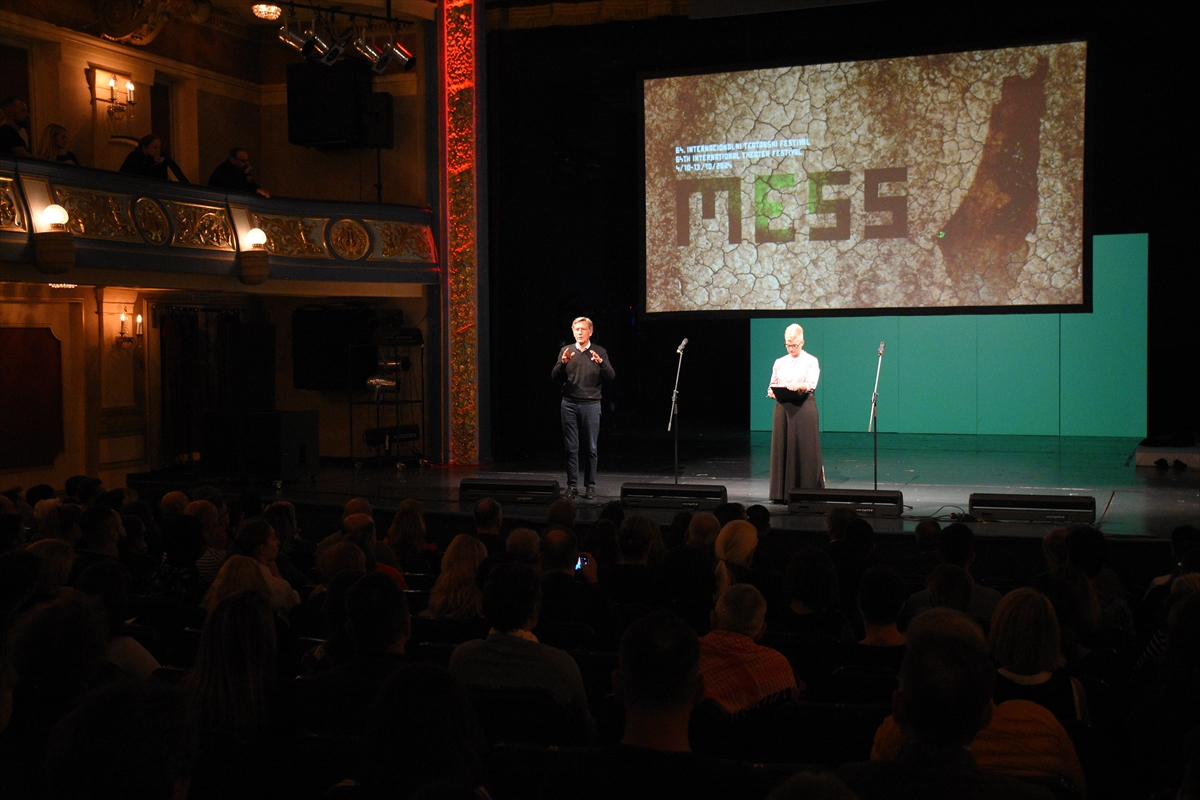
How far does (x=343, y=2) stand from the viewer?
1132cm

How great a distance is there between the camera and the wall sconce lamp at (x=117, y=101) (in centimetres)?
1102

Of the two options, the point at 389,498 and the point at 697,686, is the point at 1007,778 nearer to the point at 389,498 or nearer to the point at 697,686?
the point at 697,686

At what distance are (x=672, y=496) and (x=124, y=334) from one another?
266 inches

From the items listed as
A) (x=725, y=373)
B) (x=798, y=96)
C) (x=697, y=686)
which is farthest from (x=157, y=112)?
(x=697, y=686)

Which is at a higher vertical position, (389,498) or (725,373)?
(725,373)

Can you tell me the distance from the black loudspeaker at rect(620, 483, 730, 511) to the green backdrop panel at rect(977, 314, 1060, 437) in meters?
7.09

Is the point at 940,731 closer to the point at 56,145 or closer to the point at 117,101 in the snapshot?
the point at 56,145

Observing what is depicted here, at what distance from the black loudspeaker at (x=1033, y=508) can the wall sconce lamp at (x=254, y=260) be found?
22.8 ft

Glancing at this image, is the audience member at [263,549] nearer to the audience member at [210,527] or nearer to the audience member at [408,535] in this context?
the audience member at [210,527]

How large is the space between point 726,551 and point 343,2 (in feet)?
29.5

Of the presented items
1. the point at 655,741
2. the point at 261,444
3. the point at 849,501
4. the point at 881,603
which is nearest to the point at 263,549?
the point at 881,603

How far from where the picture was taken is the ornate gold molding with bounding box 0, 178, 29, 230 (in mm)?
8469

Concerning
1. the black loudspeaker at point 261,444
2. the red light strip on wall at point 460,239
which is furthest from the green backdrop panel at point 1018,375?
the black loudspeaker at point 261,444

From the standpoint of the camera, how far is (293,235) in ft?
36.1
